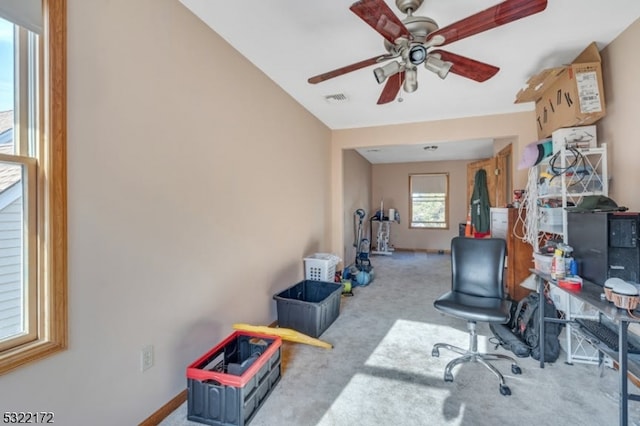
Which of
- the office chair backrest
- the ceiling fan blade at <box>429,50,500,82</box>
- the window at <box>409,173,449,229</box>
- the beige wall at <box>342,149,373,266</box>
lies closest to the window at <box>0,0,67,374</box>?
the ceiling fan blade at <box>429,50,500,82</box>

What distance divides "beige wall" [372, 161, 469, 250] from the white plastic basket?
462 cm

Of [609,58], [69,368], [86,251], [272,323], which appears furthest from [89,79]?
[609,58]

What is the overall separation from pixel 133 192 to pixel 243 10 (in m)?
1.37

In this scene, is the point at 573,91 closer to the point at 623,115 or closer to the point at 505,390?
the point at 623,115

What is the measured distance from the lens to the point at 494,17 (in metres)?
1.40

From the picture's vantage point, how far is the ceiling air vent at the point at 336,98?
3352 mm

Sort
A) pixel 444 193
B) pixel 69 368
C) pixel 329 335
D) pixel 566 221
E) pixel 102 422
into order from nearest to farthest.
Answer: pixel 69 368 → pixel 102 422 → pixel 566 221 → pixel 329 335 → pixel 444 193

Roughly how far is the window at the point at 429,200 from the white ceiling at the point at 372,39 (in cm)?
440

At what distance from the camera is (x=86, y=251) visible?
1342 mm

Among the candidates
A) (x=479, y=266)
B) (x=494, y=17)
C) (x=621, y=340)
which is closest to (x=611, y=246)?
(x=621, y=340)

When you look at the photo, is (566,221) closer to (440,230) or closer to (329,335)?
(329,335)

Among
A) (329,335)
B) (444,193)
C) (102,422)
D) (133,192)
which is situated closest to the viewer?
(102,422)

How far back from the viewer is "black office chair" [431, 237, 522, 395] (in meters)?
2.10

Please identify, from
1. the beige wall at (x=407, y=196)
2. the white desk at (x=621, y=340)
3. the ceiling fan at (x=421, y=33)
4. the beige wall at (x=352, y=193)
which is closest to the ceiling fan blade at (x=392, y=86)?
the ceiling fan at (x=421, y=33)
